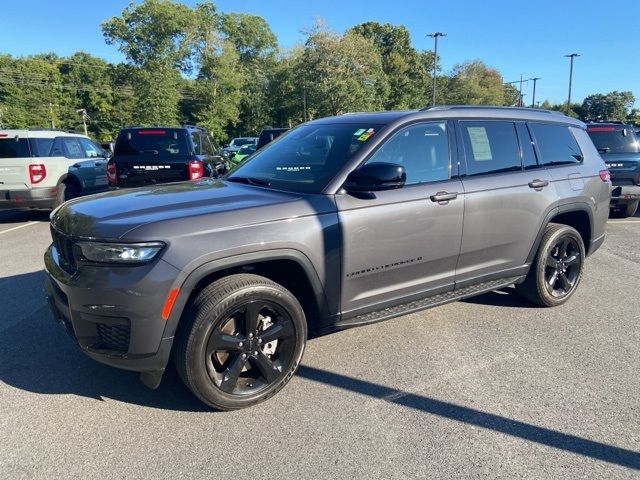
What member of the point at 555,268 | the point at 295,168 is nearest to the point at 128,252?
the point at 295,168

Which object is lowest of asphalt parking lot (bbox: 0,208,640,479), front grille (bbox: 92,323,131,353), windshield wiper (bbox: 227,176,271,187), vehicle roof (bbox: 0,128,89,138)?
asphalt parking lot (bbox: 0,208,640,479)

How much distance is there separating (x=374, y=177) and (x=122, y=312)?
1750 millimetres

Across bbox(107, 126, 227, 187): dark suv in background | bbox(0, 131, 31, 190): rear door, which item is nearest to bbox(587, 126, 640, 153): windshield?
bbox(107, 126, 227, 187): dark suv in background

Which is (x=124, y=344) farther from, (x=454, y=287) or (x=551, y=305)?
(x=551, y=305)

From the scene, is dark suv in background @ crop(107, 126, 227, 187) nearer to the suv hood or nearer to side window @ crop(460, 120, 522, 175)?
the suv hood

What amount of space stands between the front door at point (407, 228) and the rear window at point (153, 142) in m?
6.02

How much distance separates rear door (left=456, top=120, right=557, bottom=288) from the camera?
13.2ft

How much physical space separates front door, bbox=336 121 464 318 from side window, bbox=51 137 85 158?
8752mm

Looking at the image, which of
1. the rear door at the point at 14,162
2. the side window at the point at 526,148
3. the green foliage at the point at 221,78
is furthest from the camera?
the green foliage at the point at 221,78

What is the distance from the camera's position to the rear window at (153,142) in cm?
895

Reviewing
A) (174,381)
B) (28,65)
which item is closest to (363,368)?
(174,381)

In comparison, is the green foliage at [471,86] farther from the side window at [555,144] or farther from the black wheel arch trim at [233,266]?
the black wheel arch trim at [233,266]

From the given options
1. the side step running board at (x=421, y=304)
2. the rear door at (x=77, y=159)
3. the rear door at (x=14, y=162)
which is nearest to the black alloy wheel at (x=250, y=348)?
the side step running board at (x=421, y=304)

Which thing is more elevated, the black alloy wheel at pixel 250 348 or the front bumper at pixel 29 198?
the front bumper at pixel 29 198
